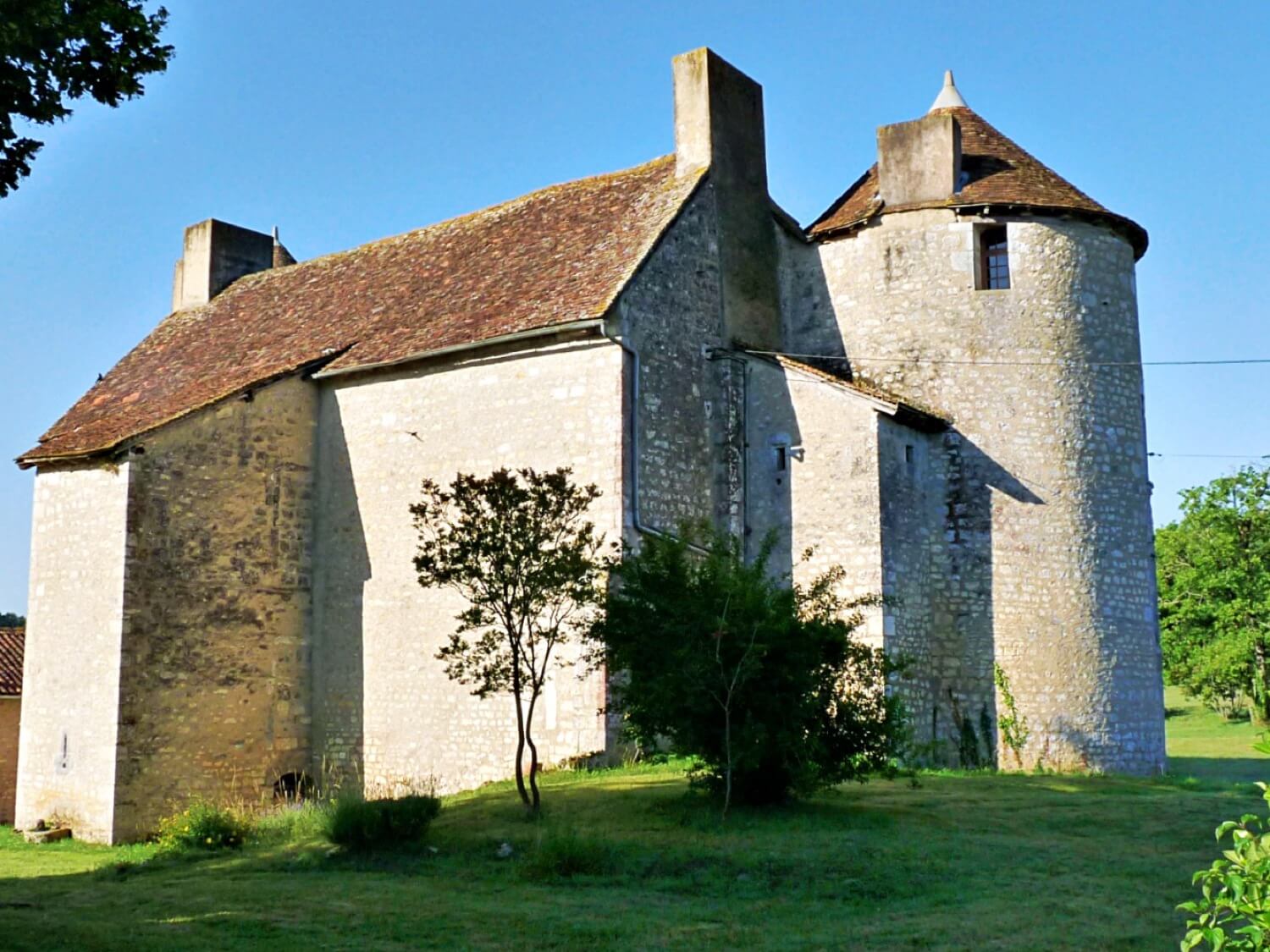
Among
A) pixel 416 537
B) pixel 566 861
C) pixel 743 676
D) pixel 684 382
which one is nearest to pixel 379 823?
pixel 566 861

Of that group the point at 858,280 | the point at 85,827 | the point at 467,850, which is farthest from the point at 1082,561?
the point at 85,827

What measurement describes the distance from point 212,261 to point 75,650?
11.4 metres

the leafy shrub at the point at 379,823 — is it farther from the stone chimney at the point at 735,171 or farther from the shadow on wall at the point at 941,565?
the stone chimney at the point at 735,171

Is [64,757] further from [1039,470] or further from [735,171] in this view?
[1039,470]

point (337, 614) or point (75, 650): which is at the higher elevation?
point (337, 614)

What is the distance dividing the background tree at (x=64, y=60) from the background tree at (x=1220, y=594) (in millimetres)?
36828

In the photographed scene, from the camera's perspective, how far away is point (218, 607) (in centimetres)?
2077

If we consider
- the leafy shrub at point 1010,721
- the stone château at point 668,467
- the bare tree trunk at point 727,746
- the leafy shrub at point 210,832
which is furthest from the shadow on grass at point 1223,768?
the leafy shrub at point 210,832

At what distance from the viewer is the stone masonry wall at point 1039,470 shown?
1928 centimetres

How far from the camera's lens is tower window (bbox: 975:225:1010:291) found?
20.2 metres

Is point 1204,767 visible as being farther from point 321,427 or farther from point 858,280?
point 321,427

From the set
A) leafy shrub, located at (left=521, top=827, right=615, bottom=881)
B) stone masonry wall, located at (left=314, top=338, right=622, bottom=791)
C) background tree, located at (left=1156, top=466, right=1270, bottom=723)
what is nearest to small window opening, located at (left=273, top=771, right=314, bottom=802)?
stone masonry wall, located at (left=314, top=338, right=622, bottom=791)

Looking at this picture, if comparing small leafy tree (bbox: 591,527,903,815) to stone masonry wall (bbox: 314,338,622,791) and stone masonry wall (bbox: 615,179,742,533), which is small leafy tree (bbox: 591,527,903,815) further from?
stone masonry wall (bbox: 615,179,742,533)

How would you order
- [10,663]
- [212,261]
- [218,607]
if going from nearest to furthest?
1. [218,607]
2. [10,663]
3. [212,261]
